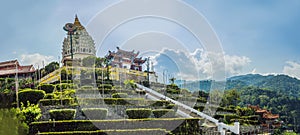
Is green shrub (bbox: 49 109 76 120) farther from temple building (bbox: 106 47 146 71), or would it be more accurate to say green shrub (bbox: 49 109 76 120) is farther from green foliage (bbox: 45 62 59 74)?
temple building (bbox: 106 47 146 71)

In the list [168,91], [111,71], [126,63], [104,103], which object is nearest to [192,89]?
[168,91]

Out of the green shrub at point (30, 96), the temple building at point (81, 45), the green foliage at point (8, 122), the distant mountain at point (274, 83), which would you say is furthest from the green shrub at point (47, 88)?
the distant mountain at point (274, 83)

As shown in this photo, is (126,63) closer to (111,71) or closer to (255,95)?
(111,71)

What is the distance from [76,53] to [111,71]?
613 cm

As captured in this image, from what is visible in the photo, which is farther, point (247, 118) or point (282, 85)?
point (282, 85)

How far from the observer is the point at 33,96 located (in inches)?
490

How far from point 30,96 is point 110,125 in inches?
169

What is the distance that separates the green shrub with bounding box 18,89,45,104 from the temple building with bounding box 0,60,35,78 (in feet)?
37.3

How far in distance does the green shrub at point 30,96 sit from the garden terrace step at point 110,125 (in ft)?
11.5

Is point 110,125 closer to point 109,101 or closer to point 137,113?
point 137,113

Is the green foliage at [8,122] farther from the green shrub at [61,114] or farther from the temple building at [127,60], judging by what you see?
the temple building at [127,60]

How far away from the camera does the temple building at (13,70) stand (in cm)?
2338

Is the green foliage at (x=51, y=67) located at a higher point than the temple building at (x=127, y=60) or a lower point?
lower

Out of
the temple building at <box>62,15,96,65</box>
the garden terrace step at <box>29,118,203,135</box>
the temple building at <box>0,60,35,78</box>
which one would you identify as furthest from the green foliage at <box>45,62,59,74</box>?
the garden terrace step at <box>29,118,203,135</box>
